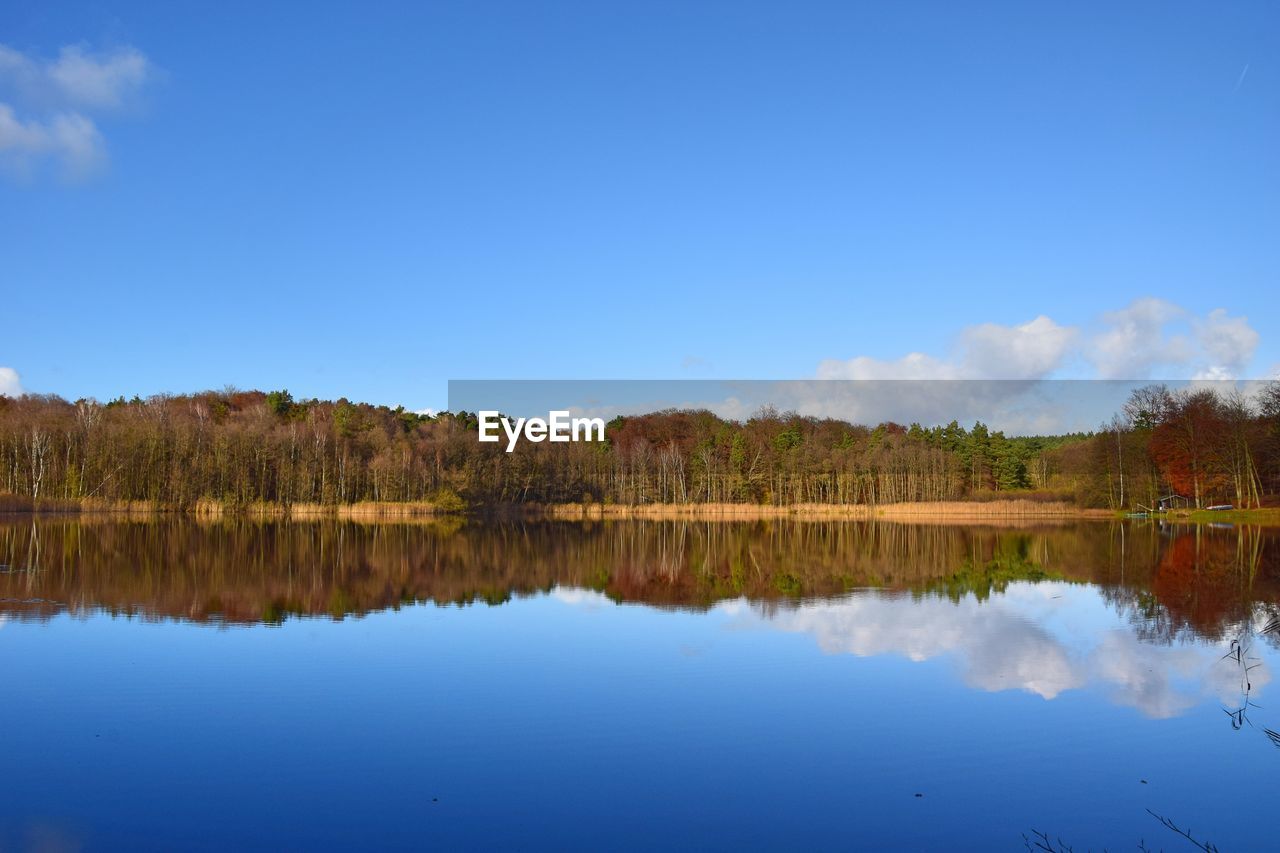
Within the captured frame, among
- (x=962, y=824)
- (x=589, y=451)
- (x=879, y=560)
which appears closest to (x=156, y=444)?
(x=589, y=451)

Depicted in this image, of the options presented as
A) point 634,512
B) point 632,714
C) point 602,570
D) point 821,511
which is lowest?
point 634,512

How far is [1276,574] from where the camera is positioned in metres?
18.4

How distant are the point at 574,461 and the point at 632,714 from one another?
58510mm

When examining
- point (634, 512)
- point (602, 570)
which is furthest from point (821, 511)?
point (602, 570)

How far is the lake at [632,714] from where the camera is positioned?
540 cm

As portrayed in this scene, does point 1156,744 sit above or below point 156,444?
below

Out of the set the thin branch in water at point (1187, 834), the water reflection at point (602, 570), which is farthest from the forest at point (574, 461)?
the thin branch in water at point (1187, 834)

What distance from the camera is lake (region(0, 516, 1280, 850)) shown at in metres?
5.40

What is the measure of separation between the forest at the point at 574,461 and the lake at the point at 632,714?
34.6 metres

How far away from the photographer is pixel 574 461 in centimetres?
6619

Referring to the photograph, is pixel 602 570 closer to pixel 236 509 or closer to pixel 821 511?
pixel 236 509

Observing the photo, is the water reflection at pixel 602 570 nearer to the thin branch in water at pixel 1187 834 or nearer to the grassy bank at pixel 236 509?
the thin branch in water at pixel 1187 834

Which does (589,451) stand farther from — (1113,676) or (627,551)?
(1113,676)

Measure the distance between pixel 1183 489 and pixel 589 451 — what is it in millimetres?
37871
